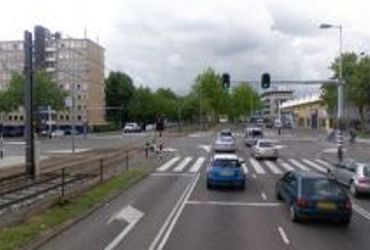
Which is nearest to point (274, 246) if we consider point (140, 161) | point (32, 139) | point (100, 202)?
point (100, 202)

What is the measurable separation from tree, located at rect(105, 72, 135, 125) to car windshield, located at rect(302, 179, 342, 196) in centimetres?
14982

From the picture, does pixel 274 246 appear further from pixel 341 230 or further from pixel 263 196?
pixel 263 196

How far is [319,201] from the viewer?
21453 millimetres

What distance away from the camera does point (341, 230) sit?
2064cm

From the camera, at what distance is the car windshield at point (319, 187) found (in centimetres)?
2177

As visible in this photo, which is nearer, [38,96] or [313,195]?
[313,195]

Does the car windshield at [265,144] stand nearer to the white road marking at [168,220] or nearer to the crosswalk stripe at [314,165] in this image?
the crosswalk stripe at [314,165]

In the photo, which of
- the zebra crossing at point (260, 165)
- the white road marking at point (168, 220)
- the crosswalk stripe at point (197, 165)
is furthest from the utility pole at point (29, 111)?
the crosswalk stripe at point (197, 165)

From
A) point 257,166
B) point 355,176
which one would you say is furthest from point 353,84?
point 355,176

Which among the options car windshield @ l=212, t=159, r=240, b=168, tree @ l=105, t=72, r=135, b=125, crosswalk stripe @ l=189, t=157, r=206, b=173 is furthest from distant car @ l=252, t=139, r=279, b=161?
tree @ l=105, t=72, r=135, b=125

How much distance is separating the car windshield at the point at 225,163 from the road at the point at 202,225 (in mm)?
1297

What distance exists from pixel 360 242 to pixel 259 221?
13.7ft

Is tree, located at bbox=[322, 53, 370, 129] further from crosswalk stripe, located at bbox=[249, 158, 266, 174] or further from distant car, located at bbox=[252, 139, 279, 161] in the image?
crosswalk stripe, located at bbox=[249, 158, 266, 174]

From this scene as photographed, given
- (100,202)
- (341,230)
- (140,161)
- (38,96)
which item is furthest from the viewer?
(38,96)
